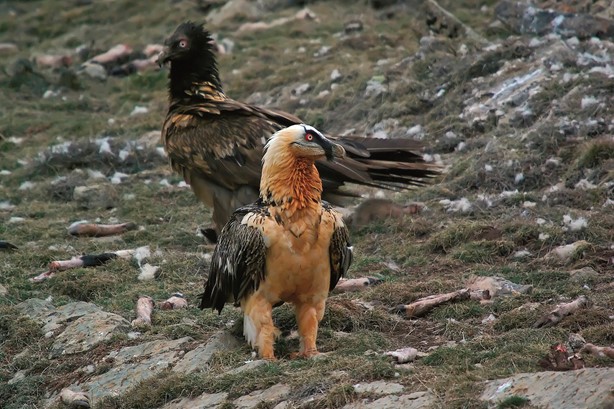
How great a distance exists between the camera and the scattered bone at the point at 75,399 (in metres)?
7.14

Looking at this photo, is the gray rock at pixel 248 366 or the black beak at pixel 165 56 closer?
the gray rock at pixel 248 366

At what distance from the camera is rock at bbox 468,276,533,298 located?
815 cm

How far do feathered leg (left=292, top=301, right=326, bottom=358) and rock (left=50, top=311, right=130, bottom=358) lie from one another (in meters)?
1.61

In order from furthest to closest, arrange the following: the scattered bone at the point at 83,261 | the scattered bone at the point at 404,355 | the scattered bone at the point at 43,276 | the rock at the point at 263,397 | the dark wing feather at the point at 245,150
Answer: the scattered bone at the point at 83,261
the scattered bone at the point at 43,276
the dark wing feather at the point at 245,150
the scattered bone at the point at 404,355
the rock at the point at 263,397

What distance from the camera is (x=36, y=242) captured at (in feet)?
36.8

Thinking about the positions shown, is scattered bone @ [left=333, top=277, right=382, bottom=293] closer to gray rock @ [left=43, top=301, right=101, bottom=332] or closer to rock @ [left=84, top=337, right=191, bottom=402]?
rock @ [left=84, top=337, right=191, bottom=402]

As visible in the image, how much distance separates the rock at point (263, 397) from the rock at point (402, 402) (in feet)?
1.48

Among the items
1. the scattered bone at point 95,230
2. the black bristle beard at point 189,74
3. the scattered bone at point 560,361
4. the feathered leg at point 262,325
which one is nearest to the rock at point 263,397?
the feathered leg at point 262,325

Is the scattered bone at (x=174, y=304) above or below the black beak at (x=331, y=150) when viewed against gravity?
Answer: below

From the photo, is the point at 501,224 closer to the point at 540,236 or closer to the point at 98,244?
the point at 540,236

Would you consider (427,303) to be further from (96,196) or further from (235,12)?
(235,12)

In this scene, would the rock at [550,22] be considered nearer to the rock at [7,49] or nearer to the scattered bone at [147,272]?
the scattered bone at [147,272]

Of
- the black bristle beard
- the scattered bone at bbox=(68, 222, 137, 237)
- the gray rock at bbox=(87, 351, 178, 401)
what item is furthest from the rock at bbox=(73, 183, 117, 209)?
the gray rock at bbox=(87, 351, 178, 401)

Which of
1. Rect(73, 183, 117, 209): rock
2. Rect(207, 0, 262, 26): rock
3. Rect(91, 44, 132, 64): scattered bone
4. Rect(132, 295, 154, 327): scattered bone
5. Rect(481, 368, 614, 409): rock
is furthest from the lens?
Rect(207, 0, 262, 26): rock
